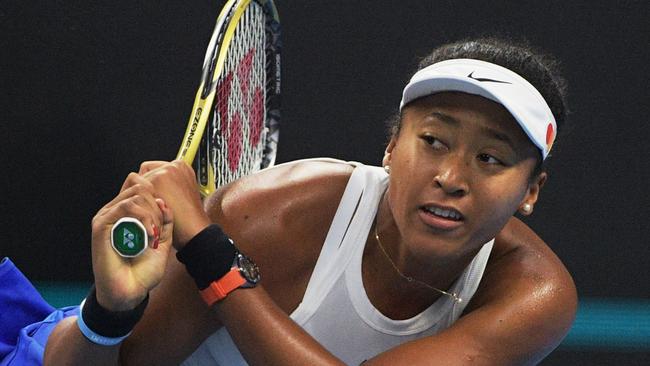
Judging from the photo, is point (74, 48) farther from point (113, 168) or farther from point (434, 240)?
point (434, 240)

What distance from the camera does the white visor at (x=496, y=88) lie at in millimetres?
1933

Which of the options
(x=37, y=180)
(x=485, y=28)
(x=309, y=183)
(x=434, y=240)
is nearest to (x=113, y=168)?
(x=37, y=180)

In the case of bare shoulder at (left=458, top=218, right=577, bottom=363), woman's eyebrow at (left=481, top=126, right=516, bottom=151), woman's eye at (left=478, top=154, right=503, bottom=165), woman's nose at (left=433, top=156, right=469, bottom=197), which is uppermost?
woman's eyebrow at (left=481, top=126, right=516, bottom=151)

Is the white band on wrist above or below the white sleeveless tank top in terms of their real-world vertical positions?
below

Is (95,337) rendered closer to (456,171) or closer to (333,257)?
(333,257)

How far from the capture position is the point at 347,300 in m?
2.14

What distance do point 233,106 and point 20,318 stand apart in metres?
0.66

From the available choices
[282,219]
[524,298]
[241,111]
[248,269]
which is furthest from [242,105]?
[524,298]

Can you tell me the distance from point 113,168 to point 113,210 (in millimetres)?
1618

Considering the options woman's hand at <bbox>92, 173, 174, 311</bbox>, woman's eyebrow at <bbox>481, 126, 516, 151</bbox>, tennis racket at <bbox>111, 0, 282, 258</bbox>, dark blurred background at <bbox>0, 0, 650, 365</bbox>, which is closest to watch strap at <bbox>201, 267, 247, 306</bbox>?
woman's hand at <bbox>92, 173, 174, 311</bbox>

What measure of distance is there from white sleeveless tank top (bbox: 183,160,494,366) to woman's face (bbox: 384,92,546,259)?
14 cm

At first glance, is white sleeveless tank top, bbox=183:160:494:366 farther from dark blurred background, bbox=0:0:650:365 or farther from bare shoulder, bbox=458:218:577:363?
dark blurred background, bbox=0:0:650:365

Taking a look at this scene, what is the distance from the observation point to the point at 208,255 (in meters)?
1.90

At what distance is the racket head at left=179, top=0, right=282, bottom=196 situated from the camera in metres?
2.20
